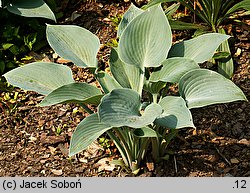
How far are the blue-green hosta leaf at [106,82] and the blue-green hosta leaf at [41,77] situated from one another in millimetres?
145

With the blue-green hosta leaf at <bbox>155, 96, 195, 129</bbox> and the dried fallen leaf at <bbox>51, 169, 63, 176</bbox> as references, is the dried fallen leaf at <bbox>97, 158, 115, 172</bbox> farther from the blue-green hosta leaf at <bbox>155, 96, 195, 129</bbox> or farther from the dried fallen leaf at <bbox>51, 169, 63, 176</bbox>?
the blue-green hosta leaf at <bbox>155, 96, 195, 129</bbox>

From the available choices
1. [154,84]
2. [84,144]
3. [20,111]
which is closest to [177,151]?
[154,84]

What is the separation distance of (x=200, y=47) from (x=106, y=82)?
452mm

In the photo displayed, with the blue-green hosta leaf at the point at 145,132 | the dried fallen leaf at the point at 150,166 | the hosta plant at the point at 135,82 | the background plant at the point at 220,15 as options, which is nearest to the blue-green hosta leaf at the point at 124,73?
the hosta plant at the point at 135,82

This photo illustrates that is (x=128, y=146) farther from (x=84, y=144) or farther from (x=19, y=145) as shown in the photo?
(x=19, y=145)

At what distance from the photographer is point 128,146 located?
2648 millimetres

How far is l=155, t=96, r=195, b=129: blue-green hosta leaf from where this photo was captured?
7.61ft

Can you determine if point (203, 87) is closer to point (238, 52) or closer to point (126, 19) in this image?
point (126, 19)

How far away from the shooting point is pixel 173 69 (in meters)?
2.54

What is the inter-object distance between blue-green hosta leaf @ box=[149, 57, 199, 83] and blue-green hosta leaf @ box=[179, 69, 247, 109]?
0.16 ft

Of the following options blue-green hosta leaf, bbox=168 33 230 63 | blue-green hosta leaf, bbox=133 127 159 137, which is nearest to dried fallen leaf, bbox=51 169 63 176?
blue-green hosta leaf, bbox=133 127 159 137

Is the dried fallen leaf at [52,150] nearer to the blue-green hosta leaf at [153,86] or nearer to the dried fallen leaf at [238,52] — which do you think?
the blue-green hosta leaf at [153,86]

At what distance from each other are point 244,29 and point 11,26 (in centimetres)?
135

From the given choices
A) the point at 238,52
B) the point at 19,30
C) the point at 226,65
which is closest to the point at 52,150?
the point at 19,30
